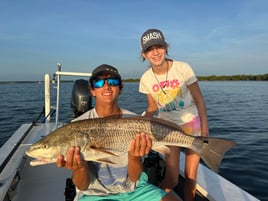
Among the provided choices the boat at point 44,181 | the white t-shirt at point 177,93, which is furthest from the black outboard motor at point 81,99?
the white t-shirt at point 177,93

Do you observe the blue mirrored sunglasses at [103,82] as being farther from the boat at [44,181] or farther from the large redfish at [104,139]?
the boat at [44,181]

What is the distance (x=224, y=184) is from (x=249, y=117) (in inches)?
488

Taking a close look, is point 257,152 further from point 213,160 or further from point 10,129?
point 10,129

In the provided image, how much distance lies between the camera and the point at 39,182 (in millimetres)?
4566

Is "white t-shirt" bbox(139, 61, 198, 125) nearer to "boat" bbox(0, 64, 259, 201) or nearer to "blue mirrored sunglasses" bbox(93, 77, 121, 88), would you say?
"blue mirrored sunglasses" bbox(93, 77, 121, 88)

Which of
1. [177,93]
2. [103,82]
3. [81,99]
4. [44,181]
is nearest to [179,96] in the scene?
[177,93]

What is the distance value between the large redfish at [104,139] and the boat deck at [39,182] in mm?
776

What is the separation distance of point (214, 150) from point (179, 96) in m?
1.00

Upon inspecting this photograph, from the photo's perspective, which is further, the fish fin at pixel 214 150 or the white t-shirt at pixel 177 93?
the white t-shirt at pixel 177 93

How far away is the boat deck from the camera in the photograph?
3.39 m

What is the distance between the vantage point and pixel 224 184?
11.9 feet

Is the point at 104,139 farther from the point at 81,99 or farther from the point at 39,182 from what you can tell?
the point at 81,99

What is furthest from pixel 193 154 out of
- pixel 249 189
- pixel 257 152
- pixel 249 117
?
pixel 249 117

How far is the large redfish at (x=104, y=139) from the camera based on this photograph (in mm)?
2729
